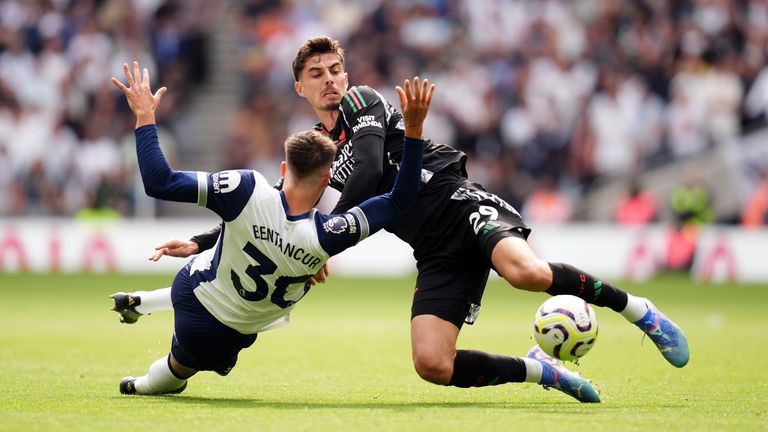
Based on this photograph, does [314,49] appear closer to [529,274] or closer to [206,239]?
[206,239]

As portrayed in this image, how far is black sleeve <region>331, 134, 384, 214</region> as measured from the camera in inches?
295

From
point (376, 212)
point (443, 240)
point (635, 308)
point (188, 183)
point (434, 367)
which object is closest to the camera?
point (188, 183)

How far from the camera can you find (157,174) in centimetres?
671

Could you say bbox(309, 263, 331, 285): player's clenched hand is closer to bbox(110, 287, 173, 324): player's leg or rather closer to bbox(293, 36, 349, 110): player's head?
bbox(110, 287, 173, 324): player's leg

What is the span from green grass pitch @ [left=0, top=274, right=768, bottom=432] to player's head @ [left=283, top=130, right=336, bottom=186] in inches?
55.3

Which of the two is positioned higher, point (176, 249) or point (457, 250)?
point (457, 250)

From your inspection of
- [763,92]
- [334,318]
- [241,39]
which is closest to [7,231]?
[241,39]

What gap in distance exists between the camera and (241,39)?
2677 centimetres

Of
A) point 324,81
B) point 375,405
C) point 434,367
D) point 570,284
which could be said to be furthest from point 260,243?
point 570,284

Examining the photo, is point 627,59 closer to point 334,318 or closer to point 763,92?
point 763,92

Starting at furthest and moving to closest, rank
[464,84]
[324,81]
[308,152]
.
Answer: [464,84] → [324,81] → [308,152]

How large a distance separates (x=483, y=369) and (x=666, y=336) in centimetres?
119

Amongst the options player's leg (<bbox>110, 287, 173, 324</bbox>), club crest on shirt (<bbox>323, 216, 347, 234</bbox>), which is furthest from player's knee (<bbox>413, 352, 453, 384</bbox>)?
player's leg (<bbox>110, 287, 173, 324</bbox>)

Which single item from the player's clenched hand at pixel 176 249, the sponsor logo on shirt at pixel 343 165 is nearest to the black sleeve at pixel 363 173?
the sponsor logo on shirt at pixel 343 165
